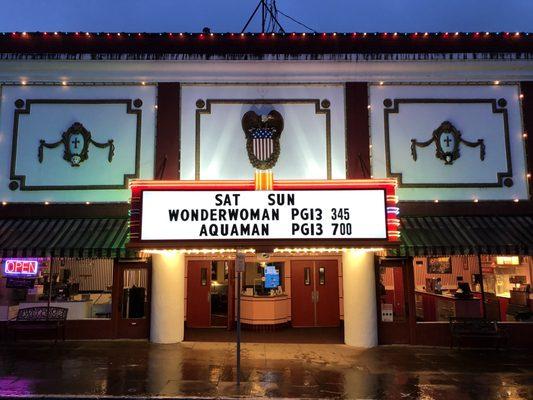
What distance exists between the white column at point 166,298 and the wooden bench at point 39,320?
2.59m

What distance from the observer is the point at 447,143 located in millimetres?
13250

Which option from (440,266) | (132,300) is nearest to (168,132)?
(132,300)

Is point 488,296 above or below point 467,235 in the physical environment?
below

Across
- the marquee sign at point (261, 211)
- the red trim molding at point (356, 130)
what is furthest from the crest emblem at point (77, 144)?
the red trim molding at point (356, 130)

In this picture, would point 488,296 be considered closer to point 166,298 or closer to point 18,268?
point 166,298

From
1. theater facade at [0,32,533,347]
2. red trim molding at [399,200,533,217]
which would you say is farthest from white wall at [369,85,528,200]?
red trim molding at [399,200,533,217]

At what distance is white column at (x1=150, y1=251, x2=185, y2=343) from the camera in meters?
12.9

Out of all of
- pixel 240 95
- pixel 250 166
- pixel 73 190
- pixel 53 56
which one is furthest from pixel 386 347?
pixel 53 56

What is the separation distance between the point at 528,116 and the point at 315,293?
8.59 m

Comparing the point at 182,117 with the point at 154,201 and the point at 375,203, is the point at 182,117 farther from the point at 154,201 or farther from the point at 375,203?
the point at 375,203

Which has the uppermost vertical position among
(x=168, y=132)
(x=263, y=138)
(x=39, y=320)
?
(x=168, y=132)

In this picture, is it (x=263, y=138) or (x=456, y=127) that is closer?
(x=263, y=138)

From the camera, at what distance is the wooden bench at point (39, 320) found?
12.8 metres

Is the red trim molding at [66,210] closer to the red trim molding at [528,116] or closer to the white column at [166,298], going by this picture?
the white column at [166,298]
